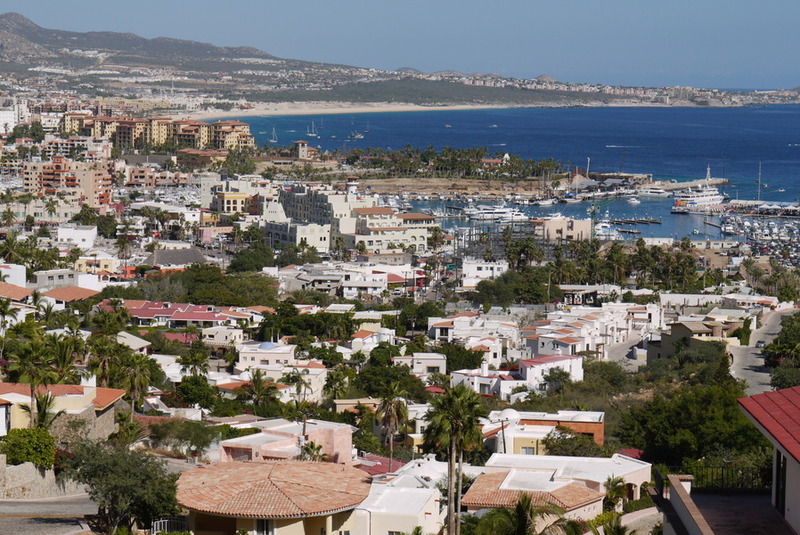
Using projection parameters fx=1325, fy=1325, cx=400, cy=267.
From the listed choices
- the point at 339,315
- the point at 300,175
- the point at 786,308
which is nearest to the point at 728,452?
the point at 339,315

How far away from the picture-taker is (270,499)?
1064 cm

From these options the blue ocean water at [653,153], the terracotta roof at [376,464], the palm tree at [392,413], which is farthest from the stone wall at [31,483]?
the blue ocean water at [653,153]

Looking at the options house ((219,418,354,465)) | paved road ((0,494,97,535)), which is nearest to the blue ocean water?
house ((219,418,354,465))

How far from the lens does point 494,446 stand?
2241cm

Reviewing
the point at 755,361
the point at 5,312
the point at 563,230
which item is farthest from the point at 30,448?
the point at 563,230

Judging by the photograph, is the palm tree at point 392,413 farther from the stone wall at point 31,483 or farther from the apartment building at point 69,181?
the apartment building at point 69,181

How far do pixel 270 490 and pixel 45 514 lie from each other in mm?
5805

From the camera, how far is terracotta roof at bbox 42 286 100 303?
139 ft

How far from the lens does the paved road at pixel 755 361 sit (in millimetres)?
31791

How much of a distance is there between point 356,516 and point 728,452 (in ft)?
25.3

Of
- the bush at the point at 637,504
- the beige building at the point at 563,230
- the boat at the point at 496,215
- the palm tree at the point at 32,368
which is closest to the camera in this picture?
the bush at the point at 637,504

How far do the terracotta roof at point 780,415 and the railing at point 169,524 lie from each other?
822 cm

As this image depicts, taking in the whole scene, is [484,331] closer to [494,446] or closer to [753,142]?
[494,446]

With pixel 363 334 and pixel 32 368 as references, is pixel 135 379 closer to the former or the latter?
pixel 32 368
